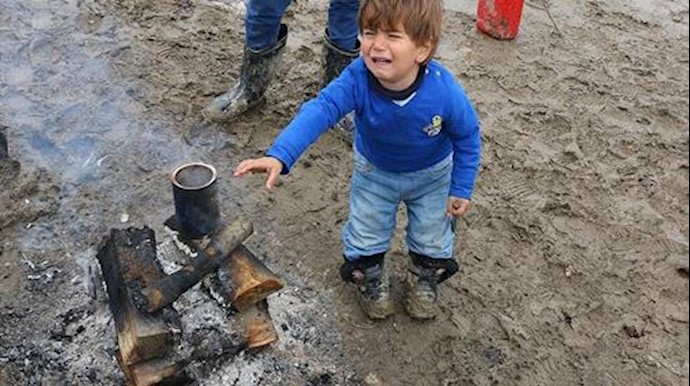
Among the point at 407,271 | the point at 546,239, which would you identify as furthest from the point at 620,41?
the point at 407,271

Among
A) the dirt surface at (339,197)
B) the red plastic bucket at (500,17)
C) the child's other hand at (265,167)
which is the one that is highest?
the child's other hand at (265,167)

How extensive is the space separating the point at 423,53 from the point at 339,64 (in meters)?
1.42

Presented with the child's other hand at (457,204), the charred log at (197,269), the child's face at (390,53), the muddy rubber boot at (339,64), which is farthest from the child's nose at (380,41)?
the muddy rubber boot at (339,64)

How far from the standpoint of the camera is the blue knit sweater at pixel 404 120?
2.49 meters

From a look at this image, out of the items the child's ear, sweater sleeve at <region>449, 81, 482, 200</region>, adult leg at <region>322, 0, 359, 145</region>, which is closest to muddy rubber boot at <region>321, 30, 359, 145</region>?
adult leg at <region>322, 0, 359, 145</region>

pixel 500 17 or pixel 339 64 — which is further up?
pixel 339 64

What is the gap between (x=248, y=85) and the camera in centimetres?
390

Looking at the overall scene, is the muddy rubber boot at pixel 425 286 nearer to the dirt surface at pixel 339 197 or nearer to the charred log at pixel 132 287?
the dirt surface at pixel 339 197

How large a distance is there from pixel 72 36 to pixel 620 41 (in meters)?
3.04

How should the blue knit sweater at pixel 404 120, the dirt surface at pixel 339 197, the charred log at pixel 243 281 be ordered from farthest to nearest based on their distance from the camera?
the dirt surface at pixel 339 197
the charred log at pixel 243 281
the blue knit sweater at pixel 404 120

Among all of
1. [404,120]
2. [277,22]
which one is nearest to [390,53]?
[404,120]

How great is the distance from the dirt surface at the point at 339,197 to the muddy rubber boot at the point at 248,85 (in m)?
0.10

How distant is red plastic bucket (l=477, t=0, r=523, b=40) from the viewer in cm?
461

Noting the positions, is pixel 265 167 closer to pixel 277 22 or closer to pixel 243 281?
pixel 243 281
